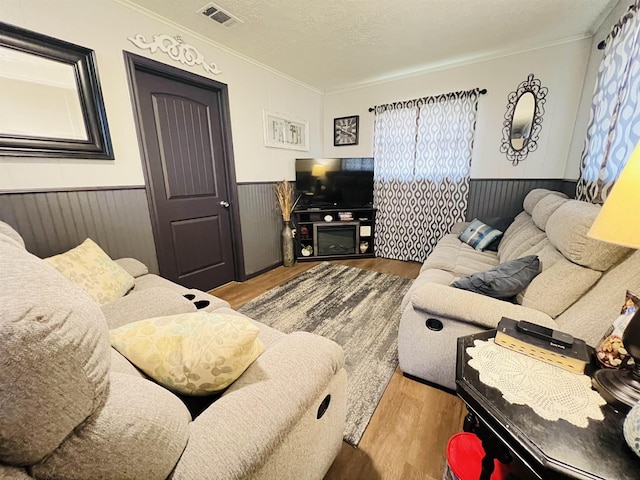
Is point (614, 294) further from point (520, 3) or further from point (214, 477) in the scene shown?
point (520, 3)

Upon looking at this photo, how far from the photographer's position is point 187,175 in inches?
96.7

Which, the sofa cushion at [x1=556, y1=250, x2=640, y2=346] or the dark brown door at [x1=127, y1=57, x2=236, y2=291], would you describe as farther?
the dark brown door at [x1=127, y1=57, x2=236, y2=291]

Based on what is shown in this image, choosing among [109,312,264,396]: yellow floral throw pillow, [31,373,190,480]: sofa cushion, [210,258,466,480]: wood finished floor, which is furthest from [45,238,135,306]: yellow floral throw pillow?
[210,258,466,480]: wood finished floor

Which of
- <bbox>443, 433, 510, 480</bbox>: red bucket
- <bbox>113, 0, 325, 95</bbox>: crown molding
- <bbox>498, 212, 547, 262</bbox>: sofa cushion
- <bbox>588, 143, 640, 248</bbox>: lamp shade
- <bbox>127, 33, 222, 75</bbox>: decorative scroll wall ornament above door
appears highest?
<bbox>113, 0, 325, 95</bbox>: crown molding

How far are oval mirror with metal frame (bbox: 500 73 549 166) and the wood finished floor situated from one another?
2.79m

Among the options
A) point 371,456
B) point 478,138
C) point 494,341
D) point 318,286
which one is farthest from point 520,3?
point 371,456

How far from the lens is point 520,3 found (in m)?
1.93

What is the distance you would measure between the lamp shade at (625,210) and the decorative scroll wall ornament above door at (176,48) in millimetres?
2898

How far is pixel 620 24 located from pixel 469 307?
7.63ft

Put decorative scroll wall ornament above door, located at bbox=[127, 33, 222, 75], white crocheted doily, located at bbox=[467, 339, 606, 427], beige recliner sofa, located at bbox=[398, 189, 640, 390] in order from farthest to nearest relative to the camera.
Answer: decorative scroll wall ornament above door, located at bbox=[127, 33, 222, 75] < beige recliner sofa, located at bbox=[398, 189, 640, 390] < white crocheted doily, located at bbox=[467, 339, 606, 427]

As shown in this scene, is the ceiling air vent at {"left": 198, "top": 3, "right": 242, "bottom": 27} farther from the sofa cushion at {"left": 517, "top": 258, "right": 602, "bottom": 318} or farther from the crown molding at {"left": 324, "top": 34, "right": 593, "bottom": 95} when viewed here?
the sofa cushion at {"left": 517, "top": 258, "right": 602, "bottom": 318}

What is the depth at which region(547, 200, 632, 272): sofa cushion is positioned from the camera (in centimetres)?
112

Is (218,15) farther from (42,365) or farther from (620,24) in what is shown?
(620,24)

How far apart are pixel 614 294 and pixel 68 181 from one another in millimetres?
3076
